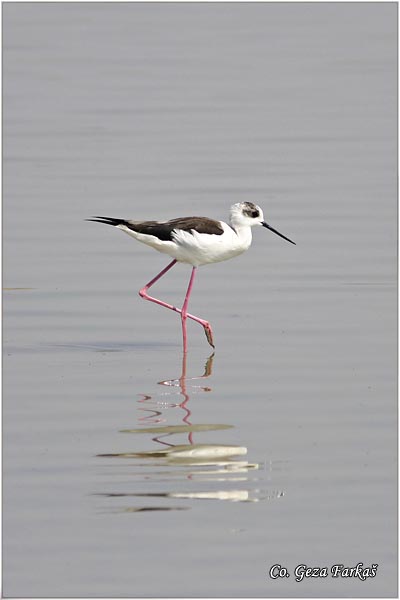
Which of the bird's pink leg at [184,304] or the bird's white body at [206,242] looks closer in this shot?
the bird's pink leg at [184,304]

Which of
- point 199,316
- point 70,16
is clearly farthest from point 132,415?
point 70,16

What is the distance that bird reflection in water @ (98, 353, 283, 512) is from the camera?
700 cm

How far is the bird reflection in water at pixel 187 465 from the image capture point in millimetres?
7004

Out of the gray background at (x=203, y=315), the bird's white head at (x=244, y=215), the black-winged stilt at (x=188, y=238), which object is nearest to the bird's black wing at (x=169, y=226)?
the black-winged stilt at (x=188, y=238)

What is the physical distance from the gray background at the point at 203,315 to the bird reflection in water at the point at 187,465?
0.02m

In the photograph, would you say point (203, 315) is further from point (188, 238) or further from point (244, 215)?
point (244, 215)

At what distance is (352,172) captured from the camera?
15109mm

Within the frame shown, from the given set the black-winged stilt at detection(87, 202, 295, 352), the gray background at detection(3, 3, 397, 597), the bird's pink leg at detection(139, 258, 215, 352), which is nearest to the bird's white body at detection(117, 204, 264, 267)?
the black-winged stilt at detection(87, 202, 295, 352)

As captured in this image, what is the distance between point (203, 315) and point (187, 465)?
11.5 ft

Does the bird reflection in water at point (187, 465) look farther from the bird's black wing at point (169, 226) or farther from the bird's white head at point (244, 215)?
the bird's white head at point (244, 215)

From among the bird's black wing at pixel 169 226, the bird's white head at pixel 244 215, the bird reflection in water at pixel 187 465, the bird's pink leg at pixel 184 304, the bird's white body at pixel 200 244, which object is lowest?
the bird reflection in water at pixel 187 465

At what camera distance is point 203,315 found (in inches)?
429

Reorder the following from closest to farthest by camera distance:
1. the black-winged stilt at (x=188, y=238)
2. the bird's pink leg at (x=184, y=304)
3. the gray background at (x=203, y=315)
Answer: the gray background at (x=203, y=315)
the bird's pink leg at (x=184, y=304)
the black-winged stilt at (x=188, y=238)

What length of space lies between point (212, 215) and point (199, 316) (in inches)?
99.4
